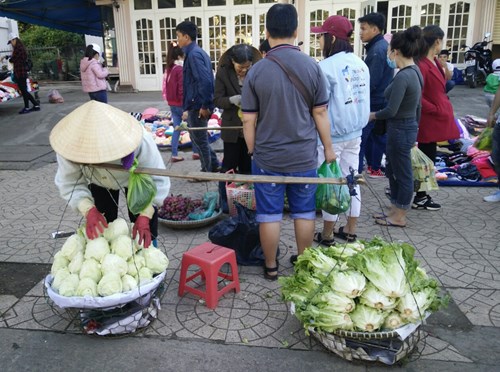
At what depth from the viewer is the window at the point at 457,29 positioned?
13.8 meters

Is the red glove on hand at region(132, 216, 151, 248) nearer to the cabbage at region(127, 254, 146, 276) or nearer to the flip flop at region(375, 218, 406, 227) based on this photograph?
the cabbage at region(127, 254, 146, 276)

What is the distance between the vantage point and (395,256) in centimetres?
265

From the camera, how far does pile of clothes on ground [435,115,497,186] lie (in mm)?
5934

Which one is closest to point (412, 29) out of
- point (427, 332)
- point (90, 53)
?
point (427, 332)

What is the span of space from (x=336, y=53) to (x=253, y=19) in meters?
11.4

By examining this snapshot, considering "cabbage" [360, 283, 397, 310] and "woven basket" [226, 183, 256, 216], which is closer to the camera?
"cabbage" [360, 283, 397, 310]

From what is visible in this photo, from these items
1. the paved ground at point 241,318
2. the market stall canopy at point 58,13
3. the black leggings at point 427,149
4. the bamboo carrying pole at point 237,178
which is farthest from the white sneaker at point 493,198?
the market stall canopy at point 58,13

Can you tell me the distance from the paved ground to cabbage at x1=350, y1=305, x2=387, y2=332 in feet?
0.91

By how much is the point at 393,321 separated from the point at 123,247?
5.61 feet

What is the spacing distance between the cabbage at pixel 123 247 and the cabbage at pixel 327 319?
1.18 meters

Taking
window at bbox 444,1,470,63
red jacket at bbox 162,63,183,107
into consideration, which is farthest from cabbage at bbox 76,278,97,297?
window at bbox 444,1,470,63

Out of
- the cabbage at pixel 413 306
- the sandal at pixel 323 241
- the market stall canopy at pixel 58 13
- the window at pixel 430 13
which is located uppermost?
the market stall canopy at pixel 58 13

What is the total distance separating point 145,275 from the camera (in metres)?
2.83

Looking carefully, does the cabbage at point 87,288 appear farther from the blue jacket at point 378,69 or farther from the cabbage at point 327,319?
the blue jacket at point 378,69
